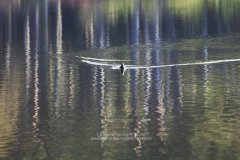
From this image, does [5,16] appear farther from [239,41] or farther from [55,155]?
[55,155]

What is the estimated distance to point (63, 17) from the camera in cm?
18800

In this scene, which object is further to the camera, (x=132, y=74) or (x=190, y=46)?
(x=190, y=46)

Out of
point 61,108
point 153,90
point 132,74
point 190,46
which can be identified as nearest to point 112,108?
point 61,108

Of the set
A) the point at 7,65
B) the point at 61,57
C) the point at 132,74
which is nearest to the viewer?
the point at 132,74

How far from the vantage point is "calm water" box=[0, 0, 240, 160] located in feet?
163

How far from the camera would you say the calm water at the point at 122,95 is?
49.7 metres

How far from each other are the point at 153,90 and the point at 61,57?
3151 centimetres

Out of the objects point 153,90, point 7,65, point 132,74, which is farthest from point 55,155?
point 7,65

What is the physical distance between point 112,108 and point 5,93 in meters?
13.5

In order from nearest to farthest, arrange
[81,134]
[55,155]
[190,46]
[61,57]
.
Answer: [55,155], [81,134], [61,57], [190,46]

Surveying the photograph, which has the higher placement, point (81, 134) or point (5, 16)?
point (5, 16)

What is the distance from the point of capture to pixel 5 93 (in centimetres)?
7125

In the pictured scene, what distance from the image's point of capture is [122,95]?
68.4 meters

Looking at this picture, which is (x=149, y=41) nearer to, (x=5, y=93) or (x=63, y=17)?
(x=5, y=93)
